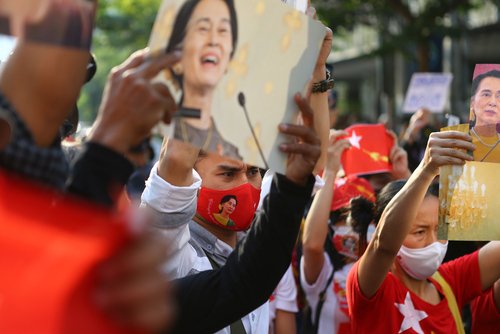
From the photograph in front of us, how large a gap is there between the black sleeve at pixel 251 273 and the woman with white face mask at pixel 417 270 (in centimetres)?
90

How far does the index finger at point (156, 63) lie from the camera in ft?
5.65

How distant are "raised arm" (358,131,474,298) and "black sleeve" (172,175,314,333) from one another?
89 cm

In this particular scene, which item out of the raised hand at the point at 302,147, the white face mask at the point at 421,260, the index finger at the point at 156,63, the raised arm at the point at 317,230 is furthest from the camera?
the raised arm at the point at 317,230

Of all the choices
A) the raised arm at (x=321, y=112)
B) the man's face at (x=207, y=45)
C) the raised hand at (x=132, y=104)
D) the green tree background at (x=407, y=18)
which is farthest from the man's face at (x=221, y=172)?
the green tree background at (x=407, y=18)

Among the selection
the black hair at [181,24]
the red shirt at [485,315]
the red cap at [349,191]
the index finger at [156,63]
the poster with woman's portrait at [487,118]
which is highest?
the black hair at [181,24]

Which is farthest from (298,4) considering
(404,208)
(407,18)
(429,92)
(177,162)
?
(407,18)

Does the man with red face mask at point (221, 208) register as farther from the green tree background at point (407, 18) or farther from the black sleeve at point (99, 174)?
the green tree background at point (407, 18)

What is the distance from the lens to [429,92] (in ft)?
32.2

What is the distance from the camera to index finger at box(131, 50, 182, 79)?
1.72m

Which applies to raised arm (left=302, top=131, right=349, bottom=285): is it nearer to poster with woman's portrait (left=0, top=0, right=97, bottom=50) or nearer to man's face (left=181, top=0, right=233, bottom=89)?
man's face (left=181, top=0, right=233, bottom=89)

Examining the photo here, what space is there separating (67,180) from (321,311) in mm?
3075

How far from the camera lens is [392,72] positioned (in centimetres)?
2848

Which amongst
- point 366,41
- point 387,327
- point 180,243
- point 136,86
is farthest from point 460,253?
point 366,41

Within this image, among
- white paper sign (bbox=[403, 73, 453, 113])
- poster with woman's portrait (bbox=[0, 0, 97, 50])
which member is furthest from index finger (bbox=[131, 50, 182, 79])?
white paper sign (bbox=[403, 73, 453, 113])
